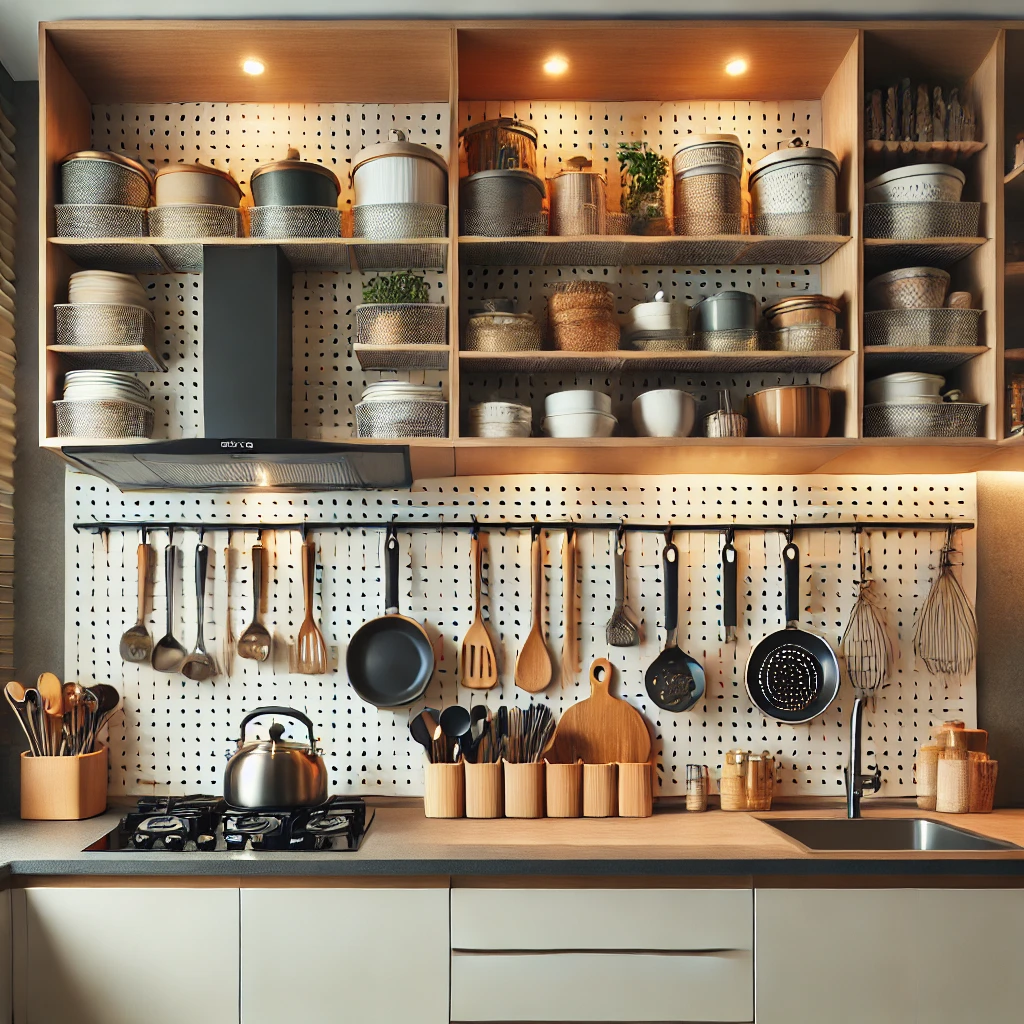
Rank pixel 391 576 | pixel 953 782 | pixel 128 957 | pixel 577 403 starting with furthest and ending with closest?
pixel 391 576
pixel 953 782
pixel 577 403
pixel 128 957

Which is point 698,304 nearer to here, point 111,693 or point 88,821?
point 111,693

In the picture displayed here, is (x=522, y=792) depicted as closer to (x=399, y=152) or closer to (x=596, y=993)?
(x=596, y=993)

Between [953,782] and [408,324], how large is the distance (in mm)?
1784

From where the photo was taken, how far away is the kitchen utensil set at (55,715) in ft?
7.94

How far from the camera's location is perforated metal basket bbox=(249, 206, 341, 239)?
2.38 metres

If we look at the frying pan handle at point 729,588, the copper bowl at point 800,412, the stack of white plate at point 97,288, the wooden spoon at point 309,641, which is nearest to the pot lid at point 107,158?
the stack of white plate at point 97,288

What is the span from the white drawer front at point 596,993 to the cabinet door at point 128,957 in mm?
491

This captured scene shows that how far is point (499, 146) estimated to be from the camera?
7.99 ft

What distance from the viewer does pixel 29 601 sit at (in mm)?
2615

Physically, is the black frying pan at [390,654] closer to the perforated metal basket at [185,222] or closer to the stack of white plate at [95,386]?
the stack of white plate at [95,386]

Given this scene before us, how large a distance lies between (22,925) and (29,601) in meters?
0.92

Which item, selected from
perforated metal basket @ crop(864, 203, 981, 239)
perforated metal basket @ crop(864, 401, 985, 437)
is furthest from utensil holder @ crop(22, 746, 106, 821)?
perforated metal basket @ crop(864, 203, 981, 239)

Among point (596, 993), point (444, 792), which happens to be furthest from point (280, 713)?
point (596, 993)

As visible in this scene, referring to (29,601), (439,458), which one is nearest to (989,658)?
(439,458)
